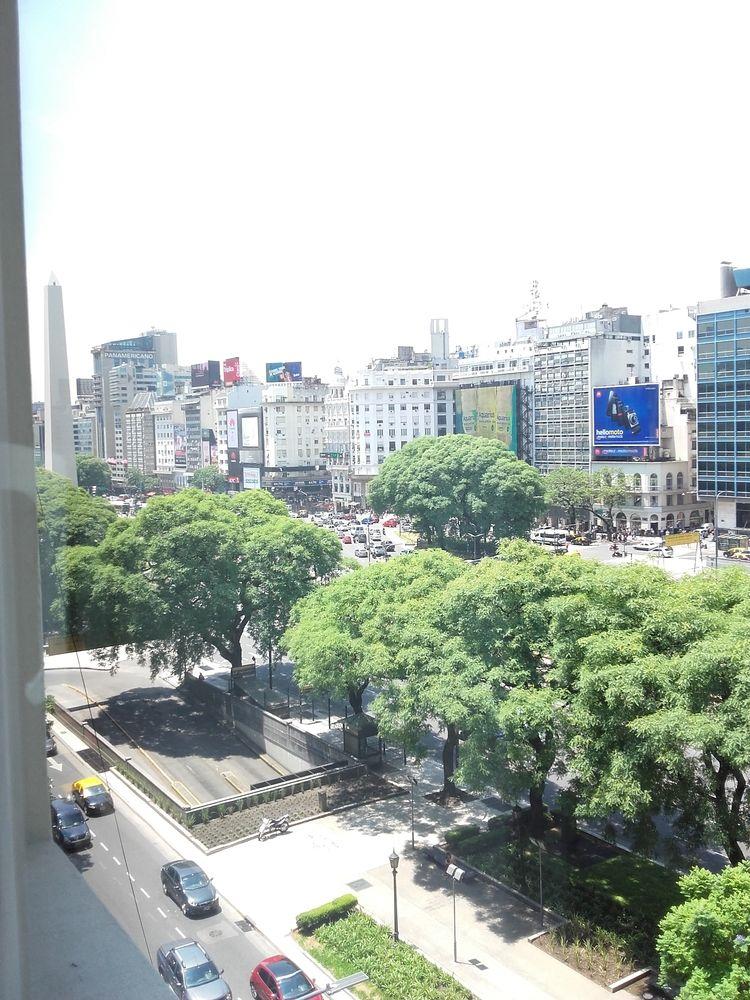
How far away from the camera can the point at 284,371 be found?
29500mm

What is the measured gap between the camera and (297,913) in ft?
13.2

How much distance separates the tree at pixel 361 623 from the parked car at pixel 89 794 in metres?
3.34

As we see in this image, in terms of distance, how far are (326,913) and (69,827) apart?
9.46 feet

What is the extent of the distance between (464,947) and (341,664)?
232cm

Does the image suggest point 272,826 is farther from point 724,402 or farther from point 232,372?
point 232,372

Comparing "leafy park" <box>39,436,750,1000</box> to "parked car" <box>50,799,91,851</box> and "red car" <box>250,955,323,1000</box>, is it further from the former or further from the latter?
"red car" <box>250,955,323,1000</box>

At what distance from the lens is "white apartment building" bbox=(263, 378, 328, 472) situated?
26.2 metres

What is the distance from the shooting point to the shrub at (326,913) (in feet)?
12.7

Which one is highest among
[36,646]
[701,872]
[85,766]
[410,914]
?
[36,646]

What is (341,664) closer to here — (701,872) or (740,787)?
(740,787)

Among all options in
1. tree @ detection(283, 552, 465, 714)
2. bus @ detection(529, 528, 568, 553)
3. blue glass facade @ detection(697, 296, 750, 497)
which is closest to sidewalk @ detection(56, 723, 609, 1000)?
tree @ detection(283, 552, 465, 714)

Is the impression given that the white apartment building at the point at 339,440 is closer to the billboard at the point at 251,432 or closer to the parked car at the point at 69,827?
the billboard at the point at 251,432

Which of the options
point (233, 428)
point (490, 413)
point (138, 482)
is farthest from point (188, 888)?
point (233, 428)

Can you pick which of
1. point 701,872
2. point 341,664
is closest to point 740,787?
point 701,872
